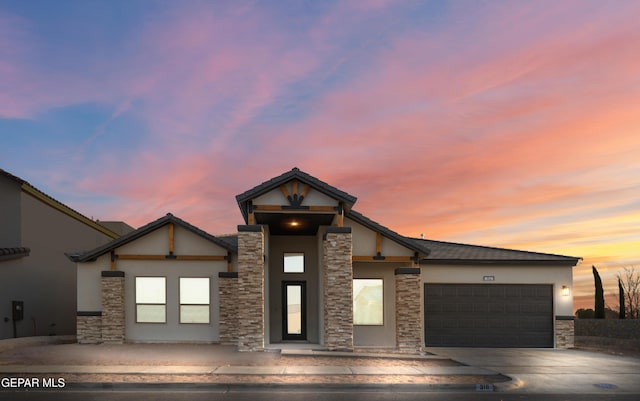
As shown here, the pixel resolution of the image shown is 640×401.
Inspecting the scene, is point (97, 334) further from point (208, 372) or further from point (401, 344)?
point (401, 344)

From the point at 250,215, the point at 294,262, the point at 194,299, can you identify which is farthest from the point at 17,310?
the point at 250,215

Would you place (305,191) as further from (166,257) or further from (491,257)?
(491,257)

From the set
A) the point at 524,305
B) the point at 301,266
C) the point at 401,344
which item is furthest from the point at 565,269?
the point at 301,266

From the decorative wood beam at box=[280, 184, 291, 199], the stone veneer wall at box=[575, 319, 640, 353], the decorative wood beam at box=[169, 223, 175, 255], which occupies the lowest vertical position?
the stone veneer wall at box=[575, 319, 640, 353]

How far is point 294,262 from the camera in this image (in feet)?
79.4

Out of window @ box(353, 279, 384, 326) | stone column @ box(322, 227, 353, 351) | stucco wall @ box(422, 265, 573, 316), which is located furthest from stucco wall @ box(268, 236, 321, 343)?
stucco wall @ box(422, 265, 573, 316)

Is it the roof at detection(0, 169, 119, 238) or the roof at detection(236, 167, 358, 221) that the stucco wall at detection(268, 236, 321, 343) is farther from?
the roof at detection(0, 169, 119, 238)

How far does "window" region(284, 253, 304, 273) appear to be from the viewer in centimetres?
2409

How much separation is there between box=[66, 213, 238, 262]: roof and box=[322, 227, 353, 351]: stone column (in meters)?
5.17

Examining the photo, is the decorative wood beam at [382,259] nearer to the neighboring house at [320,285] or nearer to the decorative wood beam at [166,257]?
the neighboring house at [320,285]

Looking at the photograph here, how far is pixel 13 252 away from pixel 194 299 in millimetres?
9484

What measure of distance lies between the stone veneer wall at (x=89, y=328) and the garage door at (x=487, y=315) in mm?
13853

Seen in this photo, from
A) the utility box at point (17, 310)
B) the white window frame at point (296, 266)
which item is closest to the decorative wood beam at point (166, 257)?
the white window frame at point (296, 266)

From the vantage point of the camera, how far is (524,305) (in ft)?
82.3
